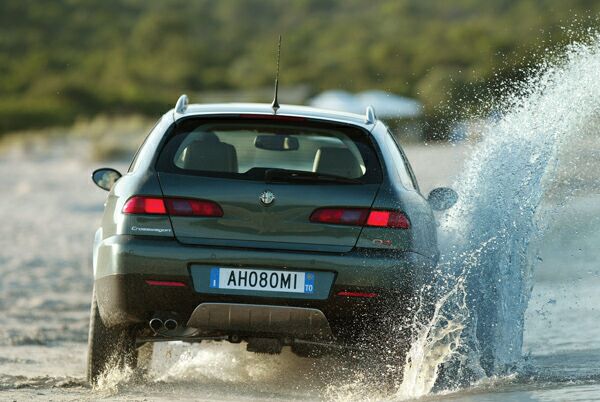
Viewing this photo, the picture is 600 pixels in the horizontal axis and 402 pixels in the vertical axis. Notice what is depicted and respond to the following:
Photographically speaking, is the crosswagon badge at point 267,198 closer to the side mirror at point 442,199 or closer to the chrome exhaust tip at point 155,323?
the chrome exhaust tip at point 155,323

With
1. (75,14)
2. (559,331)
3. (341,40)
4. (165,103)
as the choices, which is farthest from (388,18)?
(559,331)

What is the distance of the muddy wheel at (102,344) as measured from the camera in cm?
738

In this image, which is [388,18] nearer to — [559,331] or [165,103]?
[165,103]

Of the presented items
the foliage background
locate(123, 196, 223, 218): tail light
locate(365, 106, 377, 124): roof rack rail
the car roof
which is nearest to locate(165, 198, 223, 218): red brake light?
locate(123, 196, 223, 218): tail light

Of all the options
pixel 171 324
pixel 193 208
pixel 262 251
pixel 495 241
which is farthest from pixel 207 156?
pixel 495 241

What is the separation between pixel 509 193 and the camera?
8922mm

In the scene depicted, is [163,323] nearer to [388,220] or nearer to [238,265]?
[238,265]

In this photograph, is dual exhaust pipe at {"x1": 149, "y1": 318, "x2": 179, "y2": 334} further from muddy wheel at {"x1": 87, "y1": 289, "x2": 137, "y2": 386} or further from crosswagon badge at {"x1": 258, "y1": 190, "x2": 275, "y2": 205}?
crosswagon badge at {"x1": 258, "y1": 190, "x2": 275, "y2": 205}

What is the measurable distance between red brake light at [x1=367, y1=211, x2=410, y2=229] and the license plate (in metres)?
0.39

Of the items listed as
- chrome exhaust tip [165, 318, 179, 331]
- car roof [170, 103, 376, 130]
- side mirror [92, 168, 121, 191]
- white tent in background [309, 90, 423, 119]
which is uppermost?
white tent in background [309, 90, 423, 119]

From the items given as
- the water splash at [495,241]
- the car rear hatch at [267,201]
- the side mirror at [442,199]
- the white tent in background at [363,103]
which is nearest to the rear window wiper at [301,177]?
the car rear hatch at [267,201]

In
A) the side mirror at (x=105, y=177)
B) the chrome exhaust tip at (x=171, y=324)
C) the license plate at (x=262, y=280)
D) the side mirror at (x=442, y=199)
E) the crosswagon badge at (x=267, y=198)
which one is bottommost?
the chrome exhaust tip at (x=171, y=324)

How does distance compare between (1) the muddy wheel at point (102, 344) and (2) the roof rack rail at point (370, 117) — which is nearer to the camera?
(1) the muddy wheel at point (102, 344)

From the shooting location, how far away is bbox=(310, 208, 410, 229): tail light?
272 inches
